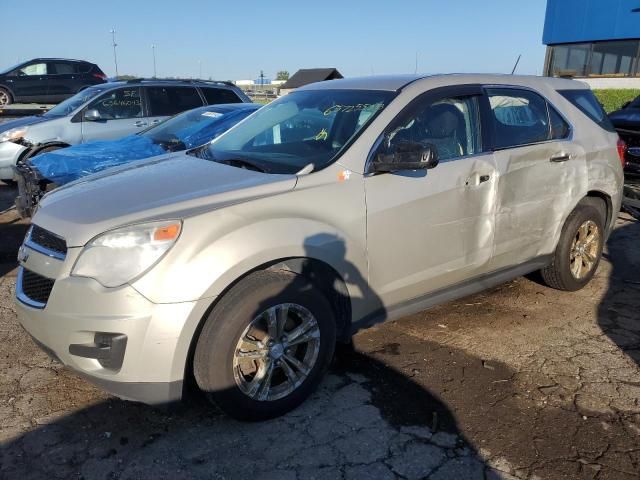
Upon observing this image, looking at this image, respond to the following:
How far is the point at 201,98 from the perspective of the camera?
967 cm

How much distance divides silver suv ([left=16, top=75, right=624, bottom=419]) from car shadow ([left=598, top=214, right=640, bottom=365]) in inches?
22.8

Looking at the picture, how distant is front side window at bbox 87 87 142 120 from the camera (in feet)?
28.4

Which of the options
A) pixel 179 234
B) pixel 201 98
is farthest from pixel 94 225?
pixel 201 98

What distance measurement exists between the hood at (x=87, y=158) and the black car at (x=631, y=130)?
6683 mm

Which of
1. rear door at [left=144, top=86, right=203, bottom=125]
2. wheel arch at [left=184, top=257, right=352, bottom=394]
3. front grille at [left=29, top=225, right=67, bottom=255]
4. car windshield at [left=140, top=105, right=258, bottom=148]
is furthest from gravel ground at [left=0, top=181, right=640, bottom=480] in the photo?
rear door at [left=144, top=86, right=203, bottom=125]

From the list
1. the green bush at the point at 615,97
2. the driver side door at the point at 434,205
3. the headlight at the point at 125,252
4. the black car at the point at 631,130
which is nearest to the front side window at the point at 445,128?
the driver side door at the point at 434,205

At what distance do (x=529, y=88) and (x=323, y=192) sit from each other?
224cm

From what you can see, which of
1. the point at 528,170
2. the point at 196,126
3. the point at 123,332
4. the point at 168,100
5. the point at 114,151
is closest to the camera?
the point at 123,332

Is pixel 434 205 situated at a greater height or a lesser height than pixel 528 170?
lesser

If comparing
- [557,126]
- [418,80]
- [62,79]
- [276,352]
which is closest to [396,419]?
[276,352]

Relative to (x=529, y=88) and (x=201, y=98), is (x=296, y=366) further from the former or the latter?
(x=201, y=98)

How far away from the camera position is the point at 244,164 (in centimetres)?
336

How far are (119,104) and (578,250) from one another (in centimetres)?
730

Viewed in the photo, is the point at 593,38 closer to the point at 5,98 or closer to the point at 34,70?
the point at 34,70
